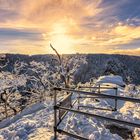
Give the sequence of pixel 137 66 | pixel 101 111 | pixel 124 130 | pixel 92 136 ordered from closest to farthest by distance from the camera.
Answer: pixel 92 136 → pixel 124 130 → pixel 101 111 → pixel 137 66

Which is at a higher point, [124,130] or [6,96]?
[124,130]

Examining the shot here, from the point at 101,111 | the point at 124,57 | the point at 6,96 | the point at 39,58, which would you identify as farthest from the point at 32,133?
the point at 124,57

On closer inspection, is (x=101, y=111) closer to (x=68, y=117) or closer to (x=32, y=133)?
(x=68, y=117)

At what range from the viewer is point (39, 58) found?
13288 cm

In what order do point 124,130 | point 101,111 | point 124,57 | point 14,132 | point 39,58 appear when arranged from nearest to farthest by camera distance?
point 14,132, point 124,130, point 101,111, point 39,58, point 124,57

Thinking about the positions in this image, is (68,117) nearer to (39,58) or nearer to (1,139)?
(1,139)

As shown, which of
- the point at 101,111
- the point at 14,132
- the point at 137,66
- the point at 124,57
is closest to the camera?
the point at 14,132

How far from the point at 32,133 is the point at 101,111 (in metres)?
4.41

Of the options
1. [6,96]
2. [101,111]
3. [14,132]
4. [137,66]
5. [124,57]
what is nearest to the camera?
[14,132]

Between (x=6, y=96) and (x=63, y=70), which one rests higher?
(x=63, y=70)

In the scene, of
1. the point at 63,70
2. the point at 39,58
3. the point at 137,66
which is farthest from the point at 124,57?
the point at 63,70

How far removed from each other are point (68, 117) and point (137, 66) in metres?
147

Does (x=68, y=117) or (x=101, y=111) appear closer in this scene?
(x=68, y=117)

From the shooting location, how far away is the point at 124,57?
166 m
